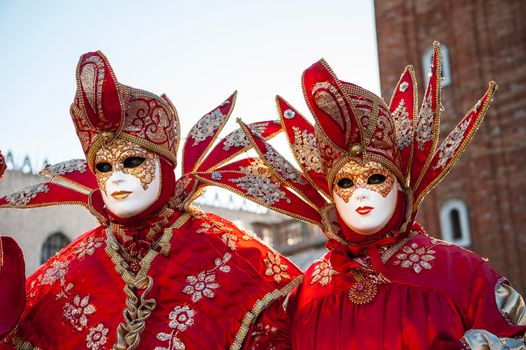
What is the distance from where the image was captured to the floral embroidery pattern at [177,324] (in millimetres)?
3703

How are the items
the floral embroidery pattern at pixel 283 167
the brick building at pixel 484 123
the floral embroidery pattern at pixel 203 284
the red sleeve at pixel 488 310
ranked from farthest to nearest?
the brick building at pixel 484 123
the floral embroidery pattern at pixel 283 167
the floral embroidery pattern at pixel 203 284
the red sleeve at pixel 488 310

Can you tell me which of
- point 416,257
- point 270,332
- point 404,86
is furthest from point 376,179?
point 270,332

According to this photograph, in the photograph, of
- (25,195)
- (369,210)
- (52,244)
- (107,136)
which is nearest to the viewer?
(369,210)

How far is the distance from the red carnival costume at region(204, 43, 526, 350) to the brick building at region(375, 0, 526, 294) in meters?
10.3

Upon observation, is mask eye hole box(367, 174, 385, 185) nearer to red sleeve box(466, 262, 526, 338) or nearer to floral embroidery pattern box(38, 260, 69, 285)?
red sleeve box(466, 262, 526, 338)

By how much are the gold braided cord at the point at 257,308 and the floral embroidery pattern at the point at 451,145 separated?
0.94 m

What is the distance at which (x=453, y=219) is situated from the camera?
14.6 m

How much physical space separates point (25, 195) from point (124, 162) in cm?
84

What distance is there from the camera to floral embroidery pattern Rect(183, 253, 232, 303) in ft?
12.8


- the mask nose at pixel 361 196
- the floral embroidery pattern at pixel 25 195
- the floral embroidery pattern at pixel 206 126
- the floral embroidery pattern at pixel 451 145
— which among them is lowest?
the mask nose at pixel 361 196

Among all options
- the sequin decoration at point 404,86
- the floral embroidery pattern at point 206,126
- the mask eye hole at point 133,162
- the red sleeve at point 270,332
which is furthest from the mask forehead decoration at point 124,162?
the sequin decoration at point 404,86

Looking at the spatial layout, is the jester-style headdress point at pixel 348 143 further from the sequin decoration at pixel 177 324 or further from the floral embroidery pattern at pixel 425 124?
the sequin decoration at pixel 177 324

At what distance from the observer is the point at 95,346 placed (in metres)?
3.81

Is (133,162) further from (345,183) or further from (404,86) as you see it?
(404,86)
